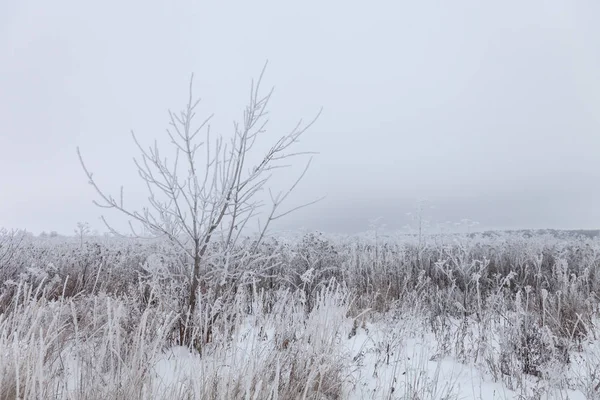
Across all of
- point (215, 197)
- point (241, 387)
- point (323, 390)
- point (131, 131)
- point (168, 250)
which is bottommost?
point (323, 390)

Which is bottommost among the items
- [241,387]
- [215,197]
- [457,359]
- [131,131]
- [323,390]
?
[457,359]

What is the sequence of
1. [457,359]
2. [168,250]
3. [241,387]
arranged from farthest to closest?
[168,250] < [457,359] < [241,387]

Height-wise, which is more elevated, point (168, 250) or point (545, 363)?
point (168, 250)

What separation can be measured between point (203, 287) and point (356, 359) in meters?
1.74

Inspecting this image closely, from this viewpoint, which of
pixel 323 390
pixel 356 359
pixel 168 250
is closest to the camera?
pixel 323 390

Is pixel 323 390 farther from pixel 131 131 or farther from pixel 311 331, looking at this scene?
pixel 131 131

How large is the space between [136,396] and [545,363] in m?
3.54

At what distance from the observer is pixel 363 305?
18.9ft

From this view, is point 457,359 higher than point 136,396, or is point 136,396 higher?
point 136,396

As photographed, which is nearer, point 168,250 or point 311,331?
point 311,331

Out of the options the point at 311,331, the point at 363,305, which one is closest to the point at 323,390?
the point at 311,331

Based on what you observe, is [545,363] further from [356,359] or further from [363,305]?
[363,305]

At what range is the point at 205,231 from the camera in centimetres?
356

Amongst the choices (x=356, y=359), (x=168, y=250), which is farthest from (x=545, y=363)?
(x=168, y=250)
